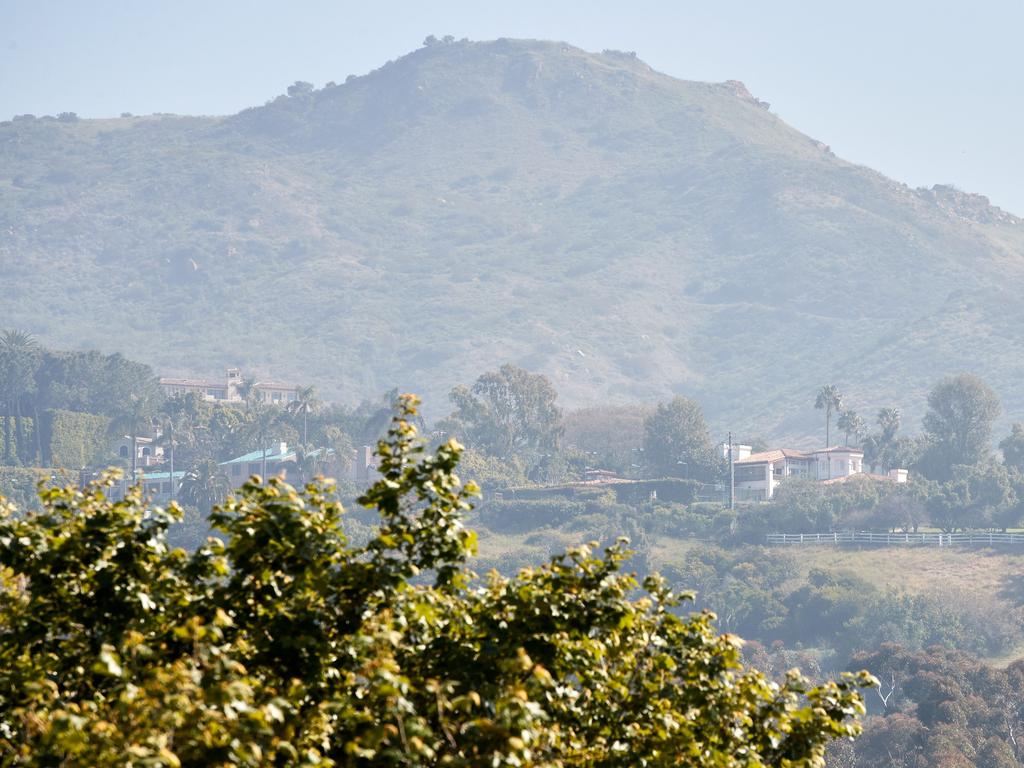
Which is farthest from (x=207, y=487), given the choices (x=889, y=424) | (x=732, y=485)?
(x=889, y=424)

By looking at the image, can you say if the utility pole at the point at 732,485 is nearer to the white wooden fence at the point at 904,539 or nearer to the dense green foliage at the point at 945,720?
Answer: the white wooden fence at the point at 904,539

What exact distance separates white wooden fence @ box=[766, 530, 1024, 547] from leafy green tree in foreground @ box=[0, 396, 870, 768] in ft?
462

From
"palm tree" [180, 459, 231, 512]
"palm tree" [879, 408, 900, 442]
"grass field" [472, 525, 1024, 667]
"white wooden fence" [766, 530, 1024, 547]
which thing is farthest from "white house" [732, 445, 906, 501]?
"palm tree" [180, 459, 231, 512]

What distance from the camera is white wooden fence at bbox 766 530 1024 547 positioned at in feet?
516

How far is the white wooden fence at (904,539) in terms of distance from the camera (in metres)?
157

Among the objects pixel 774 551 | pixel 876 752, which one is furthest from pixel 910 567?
pixel 876 752

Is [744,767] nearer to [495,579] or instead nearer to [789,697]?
[789,697]

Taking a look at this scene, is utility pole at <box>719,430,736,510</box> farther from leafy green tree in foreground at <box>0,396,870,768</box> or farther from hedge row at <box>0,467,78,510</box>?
leafy green tree in foreground at <box>0,396,870,768</box>

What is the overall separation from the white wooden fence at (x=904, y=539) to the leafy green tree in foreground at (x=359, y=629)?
5540 inches

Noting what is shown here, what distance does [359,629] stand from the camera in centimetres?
1838

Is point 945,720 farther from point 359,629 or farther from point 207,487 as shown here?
point 207,487

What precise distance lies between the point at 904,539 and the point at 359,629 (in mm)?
146588

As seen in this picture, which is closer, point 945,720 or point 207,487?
point 945,720

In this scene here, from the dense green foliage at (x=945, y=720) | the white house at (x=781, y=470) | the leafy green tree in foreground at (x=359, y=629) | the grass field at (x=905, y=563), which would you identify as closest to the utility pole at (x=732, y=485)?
the white house at (x=781, y=470)
